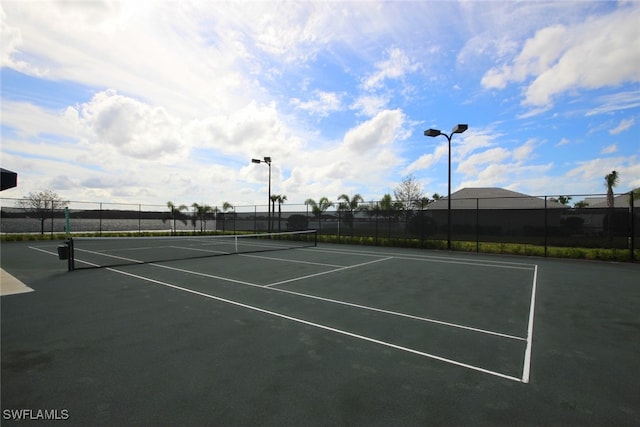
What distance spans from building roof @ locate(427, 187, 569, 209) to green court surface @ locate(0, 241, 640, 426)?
25.0m

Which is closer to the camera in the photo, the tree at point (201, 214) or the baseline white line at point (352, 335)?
the baseline white line at point (352, 335)

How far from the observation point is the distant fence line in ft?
47.9

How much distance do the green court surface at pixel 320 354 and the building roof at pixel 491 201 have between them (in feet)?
82.1

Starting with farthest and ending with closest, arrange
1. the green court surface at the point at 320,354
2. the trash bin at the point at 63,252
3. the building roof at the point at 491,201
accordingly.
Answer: the building roof at the point at 491,201 < the trash bin at the point at 63,252 < the green court surface at the point at 320,354

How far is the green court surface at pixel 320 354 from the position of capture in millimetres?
2791

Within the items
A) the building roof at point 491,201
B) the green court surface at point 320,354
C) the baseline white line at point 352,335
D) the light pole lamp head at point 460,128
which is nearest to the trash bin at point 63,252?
the green court surface at point 320,354

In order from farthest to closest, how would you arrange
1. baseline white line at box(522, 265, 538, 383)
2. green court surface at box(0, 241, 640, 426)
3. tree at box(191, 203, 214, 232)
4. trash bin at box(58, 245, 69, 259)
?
1. tree at box(191, 203, 214, 232)
2. trash bin at box(58, 245, 69, 259)
3. baseline white line at box(522, 265, 538, 383)
4. green court surface at box(0, 241, 640, 426)

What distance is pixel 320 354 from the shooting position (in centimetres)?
396

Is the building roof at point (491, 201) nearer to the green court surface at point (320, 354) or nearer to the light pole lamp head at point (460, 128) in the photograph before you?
the light pole lamp head at point (460, 128)

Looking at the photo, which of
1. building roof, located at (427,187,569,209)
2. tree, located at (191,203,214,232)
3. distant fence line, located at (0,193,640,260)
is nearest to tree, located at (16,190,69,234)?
distant fence line, located at (0,193,640,260)

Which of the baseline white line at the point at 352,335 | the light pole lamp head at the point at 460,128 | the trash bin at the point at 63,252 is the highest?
the light pole lamp head at the point at 460,128

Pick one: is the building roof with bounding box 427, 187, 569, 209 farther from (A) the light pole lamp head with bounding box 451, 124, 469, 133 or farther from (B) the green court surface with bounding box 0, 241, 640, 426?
(B) the green court surface with bounding box 0, 241, 640, 426

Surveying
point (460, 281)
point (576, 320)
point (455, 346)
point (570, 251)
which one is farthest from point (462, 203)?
point (455, 346)

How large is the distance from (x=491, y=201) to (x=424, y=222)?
1994 centimetres
